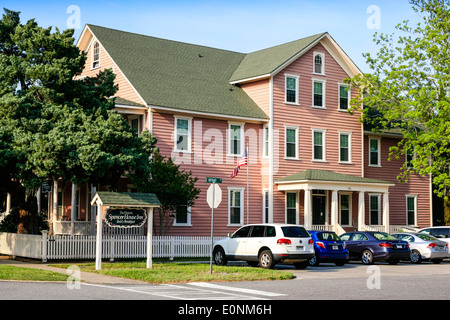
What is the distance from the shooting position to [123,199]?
22.2 meters

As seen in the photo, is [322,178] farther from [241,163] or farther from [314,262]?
[314,262]

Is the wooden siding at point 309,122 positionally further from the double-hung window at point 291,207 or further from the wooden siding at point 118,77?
the wooden siding at point 118,77

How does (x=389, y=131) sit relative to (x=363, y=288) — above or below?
above

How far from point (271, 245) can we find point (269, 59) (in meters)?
18.1

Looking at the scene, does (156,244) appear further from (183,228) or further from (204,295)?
(204,295)

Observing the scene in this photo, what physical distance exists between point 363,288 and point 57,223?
2135 cm

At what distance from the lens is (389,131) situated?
4053cm

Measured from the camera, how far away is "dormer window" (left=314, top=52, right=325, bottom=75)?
37875 mm

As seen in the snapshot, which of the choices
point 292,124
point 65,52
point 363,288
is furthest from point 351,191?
point 363,288

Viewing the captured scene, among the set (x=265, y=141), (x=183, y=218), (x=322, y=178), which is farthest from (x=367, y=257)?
(x=265, y=141)

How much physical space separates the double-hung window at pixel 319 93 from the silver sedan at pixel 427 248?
11736 mm

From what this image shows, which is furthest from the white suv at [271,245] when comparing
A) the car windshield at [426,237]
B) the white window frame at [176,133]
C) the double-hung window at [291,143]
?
the double-hung window at [291,143]

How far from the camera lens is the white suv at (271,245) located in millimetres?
22250
